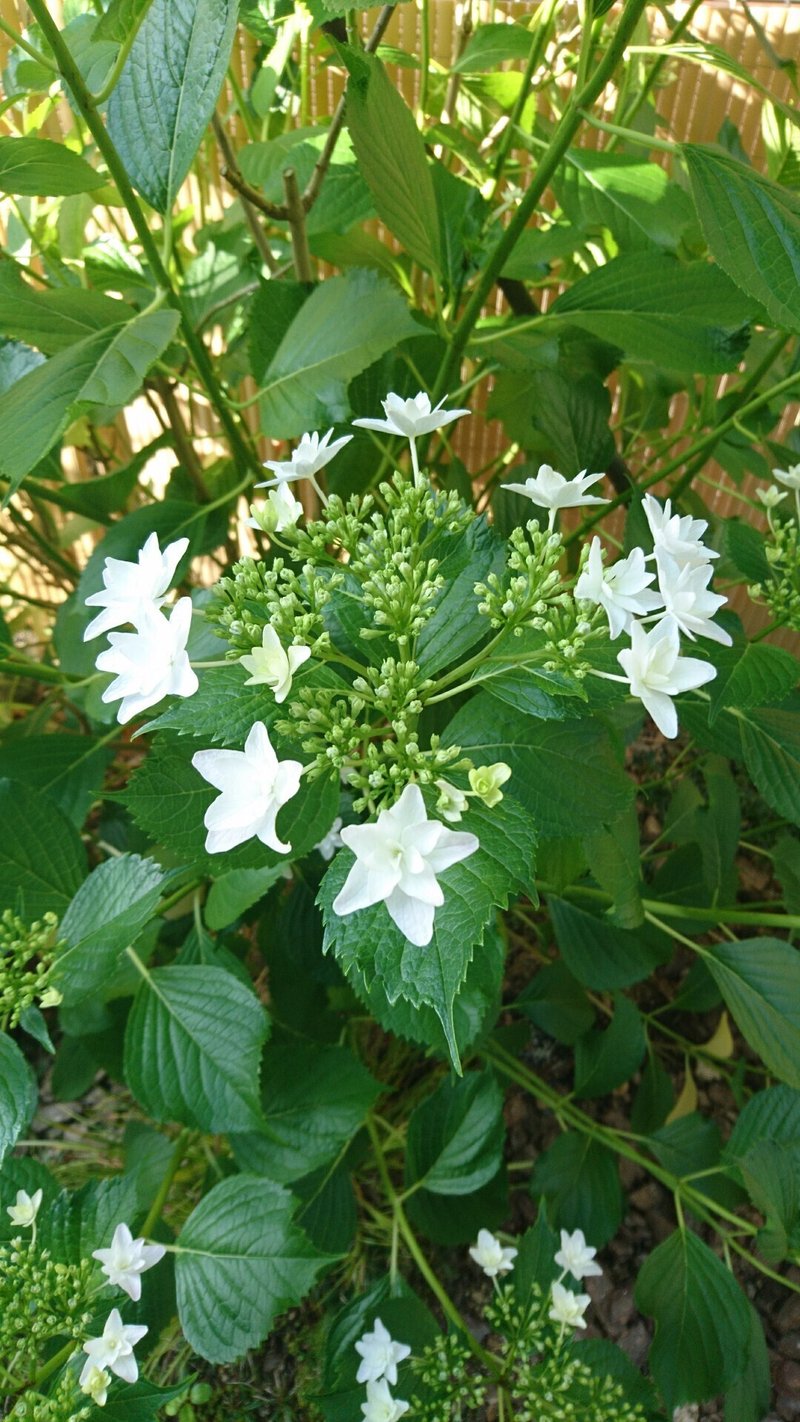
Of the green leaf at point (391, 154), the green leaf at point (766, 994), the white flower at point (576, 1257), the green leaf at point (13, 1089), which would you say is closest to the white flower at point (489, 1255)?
the white flower at point (576, 1257)

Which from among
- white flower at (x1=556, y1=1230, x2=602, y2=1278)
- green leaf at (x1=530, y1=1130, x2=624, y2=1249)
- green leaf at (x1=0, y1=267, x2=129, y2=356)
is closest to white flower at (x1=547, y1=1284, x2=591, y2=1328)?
white flower at (x1=556, y1=1230, x2=602, y2=1278)

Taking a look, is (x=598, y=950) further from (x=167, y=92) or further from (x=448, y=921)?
(x=167, y=92)

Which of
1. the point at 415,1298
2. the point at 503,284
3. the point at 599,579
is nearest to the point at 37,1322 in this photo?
the point at 415,1298

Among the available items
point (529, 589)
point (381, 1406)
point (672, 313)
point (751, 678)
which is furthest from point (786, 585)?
point (381, 1406)

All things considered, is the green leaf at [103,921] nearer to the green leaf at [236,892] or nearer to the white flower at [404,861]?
the green leaf at [236,892]

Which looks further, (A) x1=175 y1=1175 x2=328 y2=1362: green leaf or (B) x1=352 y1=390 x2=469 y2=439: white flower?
(A) x1=175 y1=1175 x2=328 y2=1362: green leaf

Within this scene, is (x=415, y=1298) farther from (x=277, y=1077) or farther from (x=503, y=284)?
(x=503, y=284)

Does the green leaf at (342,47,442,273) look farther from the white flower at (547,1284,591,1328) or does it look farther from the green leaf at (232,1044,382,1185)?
the white flower at (547,1284,591,1328)
